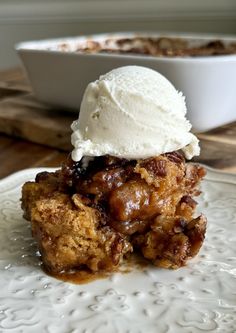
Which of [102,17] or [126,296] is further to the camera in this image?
[102,17]

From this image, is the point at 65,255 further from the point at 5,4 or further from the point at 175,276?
the point at 5,4

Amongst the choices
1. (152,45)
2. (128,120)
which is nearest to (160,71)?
(128,120)

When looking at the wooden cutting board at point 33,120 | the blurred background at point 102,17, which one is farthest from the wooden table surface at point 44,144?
the blurred background at point 102,17

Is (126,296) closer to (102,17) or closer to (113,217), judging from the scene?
(113,217)

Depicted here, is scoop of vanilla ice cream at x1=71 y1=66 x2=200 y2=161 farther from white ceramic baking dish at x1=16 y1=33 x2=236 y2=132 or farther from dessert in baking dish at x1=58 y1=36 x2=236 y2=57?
dessert in baking dish at x1=58 y1=36 x2=236 y2=57

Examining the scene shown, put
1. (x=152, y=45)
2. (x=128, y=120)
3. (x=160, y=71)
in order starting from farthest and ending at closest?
1. (x=152, y=45)
2. (x=160, y=71)
3. (x=128, y=120)

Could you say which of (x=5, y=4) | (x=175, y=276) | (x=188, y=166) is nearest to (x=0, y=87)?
(x=188, y=166)
